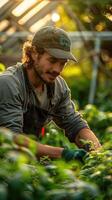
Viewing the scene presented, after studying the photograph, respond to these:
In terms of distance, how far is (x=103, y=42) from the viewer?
18656mm

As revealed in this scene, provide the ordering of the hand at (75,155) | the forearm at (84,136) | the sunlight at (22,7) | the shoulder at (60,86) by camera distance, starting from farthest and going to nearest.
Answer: the sunlight at (22,7)
the shoulder at (60,86)
the forearm at (84,136)
the hand at (75,155)

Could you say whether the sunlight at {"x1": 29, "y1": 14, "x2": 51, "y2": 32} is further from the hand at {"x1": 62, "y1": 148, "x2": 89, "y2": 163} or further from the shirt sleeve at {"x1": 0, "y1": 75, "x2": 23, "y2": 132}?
the hand at {"x1": 62, "y1": 148, "x2": 89, "y2": 163}

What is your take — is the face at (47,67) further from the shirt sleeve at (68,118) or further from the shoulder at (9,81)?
the shirt sleeve at (68,118)

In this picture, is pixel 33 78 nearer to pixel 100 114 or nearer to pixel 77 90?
pixel 100 114

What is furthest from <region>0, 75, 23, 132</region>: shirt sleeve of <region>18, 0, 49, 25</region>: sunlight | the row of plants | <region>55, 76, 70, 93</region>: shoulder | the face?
<region>18, 0, 49, 25</region>: sunlight

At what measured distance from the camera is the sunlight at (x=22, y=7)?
38.1ft

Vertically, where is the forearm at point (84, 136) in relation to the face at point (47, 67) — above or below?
below

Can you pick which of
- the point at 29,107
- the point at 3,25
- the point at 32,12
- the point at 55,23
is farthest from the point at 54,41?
the point at 55,23

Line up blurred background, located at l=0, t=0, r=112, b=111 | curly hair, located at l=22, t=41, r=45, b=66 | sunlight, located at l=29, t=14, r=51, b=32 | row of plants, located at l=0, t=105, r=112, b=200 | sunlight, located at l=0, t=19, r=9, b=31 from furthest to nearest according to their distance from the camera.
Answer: sunlight, located at l=29, t=14, r=51, b=32, sunlight, located at l=0, t=19, r=9, b=31, blurred background, located at l=0, t=0, r=112, b=111, curly hair, located at l=22, t=41, r=45, b=66, row of plants, located at l=0, t=105, r=112, b=200

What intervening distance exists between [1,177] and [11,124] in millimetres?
2060

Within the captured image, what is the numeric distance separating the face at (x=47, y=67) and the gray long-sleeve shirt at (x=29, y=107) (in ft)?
0.40

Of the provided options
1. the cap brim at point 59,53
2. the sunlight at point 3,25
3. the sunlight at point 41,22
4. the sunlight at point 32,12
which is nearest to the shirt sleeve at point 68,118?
the cap brim at point 59,53

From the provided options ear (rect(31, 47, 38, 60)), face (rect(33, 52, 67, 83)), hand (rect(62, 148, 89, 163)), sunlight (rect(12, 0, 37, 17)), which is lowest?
hand (rect(62, 148, 89, 163))

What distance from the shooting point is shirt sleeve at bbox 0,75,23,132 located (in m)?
4.95
